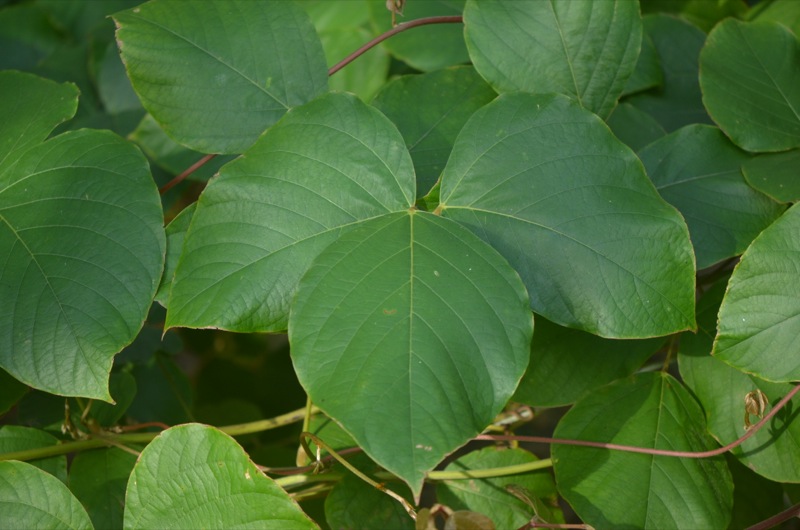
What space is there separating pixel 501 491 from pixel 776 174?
0.57m

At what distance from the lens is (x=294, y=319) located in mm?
767

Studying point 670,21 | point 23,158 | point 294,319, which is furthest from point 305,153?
point 670,21

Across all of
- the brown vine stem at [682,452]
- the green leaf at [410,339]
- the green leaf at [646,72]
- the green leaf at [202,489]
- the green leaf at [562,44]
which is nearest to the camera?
the green leaf at [410,339]

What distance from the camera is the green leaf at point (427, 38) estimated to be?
1.27 m

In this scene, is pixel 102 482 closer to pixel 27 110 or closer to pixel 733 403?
pixel 27 110

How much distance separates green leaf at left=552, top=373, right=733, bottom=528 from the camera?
939 millimetres

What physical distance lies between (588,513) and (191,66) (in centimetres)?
76

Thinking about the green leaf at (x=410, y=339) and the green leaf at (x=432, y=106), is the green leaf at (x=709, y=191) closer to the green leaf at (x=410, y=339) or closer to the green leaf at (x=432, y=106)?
the green leaf at (x=432, y=106)

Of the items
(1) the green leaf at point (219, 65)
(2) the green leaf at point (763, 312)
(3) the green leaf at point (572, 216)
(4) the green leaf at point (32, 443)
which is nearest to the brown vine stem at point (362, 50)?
(1) the green leaf at point (219, 65)

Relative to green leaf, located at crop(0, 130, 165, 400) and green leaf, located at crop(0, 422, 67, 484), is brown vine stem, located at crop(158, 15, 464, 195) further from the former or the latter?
green leaf, located at crop(0, 422, 67, 484)

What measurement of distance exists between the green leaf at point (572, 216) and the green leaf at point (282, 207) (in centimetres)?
9

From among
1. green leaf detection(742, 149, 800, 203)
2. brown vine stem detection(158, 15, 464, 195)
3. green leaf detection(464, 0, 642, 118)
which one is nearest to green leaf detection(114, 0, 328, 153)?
brown vine stem detection(158, 15, 464, 195)

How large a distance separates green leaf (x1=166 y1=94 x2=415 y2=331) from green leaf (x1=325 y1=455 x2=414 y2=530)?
0.87ft

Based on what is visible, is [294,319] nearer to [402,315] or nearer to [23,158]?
[402,315]
